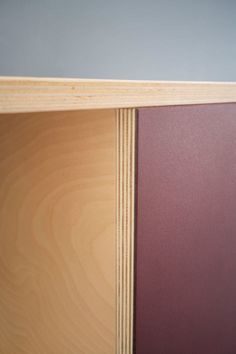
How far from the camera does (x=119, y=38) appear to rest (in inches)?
37.9

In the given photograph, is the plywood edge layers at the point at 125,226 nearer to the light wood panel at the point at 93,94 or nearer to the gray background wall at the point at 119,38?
the light wood panel at the point at 93,94

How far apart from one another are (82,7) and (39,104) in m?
0.68

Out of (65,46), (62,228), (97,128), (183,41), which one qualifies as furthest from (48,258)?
(183,41)

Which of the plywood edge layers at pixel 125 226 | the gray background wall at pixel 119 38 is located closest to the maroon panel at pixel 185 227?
the plywood edge layers at pixel 125 226

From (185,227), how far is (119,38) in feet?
2.15

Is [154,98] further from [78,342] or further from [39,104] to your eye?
[78,342]

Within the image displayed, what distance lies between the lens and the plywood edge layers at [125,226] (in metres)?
0.42

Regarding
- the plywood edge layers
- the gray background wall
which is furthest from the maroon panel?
the gray background wall

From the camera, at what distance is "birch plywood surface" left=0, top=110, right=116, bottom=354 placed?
0.45m

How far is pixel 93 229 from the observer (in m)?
0.47

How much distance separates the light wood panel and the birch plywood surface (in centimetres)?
6

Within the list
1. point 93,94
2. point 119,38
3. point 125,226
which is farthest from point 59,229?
point 119,38

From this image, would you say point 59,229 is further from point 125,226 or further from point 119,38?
point 119,38

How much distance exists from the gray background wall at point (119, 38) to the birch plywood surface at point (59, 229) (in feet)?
1.30
